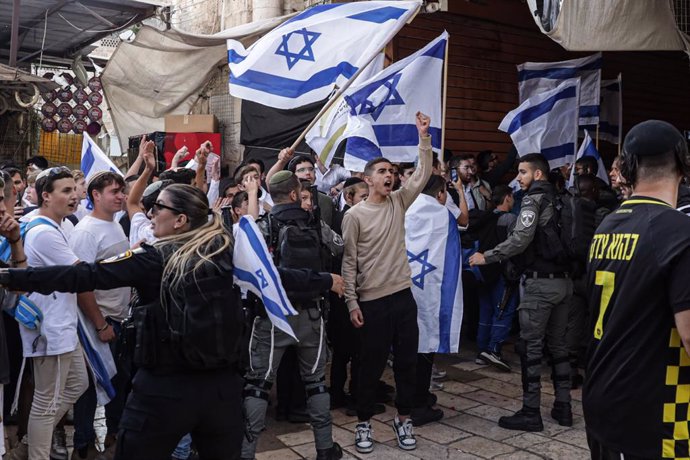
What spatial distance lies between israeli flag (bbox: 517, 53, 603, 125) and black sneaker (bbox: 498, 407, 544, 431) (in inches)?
199

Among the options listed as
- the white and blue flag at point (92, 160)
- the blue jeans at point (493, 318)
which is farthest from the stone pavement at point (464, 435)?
the white and blue flag at point (92, 160)

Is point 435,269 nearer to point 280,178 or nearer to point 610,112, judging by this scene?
point 280,178

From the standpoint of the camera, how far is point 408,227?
234 inches

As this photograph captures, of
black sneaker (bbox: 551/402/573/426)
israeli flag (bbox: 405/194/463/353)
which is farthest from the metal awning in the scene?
black sneaker (bbox: 551/402/573/426)

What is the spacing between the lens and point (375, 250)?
4.97 metres

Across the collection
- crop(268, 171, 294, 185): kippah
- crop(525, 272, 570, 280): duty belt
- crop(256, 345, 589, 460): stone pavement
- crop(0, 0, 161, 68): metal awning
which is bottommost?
crop(256, 345, 589, 460): stone pavement

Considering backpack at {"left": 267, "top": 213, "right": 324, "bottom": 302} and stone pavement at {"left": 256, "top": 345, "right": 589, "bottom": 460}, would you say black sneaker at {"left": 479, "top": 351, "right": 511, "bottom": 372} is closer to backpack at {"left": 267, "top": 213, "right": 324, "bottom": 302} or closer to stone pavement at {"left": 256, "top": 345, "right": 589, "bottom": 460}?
stone pavement at {"left": 256, "top": 345, "right": 589, "bottom": 460}

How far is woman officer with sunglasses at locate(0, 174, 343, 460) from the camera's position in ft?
9.40

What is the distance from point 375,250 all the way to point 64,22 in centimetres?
1153

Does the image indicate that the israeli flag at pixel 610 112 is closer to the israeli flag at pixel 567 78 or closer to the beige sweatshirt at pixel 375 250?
the israeli flag at pixel 567 78

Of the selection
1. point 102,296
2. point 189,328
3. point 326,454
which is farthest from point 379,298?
point 189,328

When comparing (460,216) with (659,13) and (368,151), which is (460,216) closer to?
(368,151)

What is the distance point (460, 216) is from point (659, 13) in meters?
2.84

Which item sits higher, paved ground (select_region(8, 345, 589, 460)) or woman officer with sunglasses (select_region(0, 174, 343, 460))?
woman officer with sunglasses (select_region(0, 174, 343, 460))
